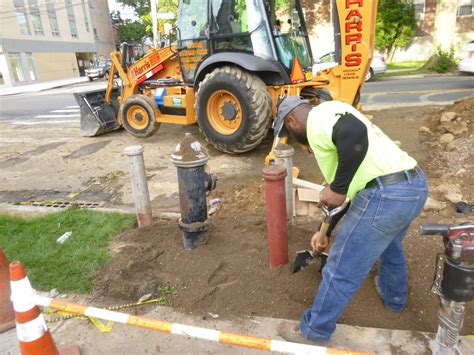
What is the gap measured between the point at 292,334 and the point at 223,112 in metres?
4.60

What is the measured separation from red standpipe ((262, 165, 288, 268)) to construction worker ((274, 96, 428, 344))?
715 mm

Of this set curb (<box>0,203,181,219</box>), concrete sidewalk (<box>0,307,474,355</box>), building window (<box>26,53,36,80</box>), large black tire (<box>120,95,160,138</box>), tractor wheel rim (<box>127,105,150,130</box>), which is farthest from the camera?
building window (<box>26,53,36,80</box>)

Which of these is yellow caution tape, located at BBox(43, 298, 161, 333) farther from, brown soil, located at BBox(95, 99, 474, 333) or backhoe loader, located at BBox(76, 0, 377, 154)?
backhoe loader, located at BBox(76, 0, 377, 154)

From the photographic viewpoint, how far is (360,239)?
7.18 ft

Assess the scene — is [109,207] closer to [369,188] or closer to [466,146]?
[369,188]

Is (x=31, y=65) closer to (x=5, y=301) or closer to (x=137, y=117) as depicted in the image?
(x=137, y=117)

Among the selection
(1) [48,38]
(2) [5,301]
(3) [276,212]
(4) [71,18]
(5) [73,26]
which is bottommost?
(2) [5,301]

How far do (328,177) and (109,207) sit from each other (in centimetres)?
344

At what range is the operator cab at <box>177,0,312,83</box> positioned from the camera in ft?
20.6

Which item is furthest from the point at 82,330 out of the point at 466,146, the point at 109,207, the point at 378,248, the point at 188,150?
the point at 466,146

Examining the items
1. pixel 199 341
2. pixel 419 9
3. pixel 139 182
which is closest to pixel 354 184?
pixel 199 341

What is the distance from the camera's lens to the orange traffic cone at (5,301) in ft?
8.94

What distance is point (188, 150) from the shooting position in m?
3.41

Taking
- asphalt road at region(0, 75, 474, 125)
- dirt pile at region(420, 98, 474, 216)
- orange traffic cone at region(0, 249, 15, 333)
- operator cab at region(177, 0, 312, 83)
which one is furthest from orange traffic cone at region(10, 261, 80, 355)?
asphalt road at region(0, 75, 474, 125)
